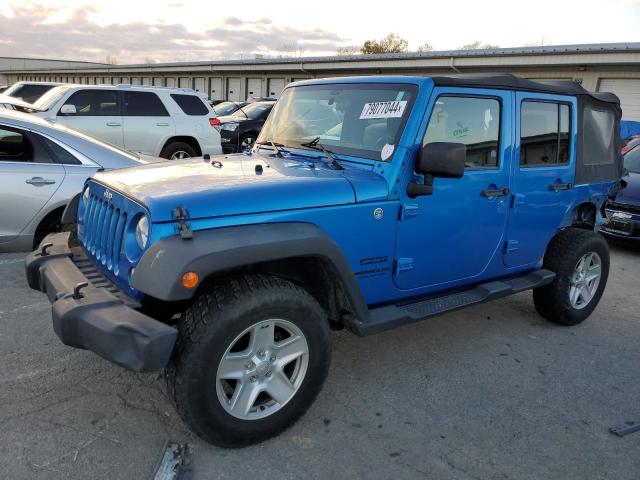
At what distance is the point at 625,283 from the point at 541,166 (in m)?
2.92

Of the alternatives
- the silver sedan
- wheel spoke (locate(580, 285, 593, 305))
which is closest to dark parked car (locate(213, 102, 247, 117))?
the silver sedan

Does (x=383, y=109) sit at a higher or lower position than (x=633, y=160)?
higher

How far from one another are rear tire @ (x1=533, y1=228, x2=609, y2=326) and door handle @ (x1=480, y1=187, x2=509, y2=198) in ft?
3.39

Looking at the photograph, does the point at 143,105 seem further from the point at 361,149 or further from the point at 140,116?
the point at 361,149

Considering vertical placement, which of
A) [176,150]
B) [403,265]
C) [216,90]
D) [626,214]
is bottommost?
[626,214]

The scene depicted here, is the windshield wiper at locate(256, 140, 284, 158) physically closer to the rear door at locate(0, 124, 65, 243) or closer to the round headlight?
the round headlight

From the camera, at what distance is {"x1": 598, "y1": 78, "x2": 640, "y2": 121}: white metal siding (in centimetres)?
1755

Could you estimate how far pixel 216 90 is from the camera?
129 ft

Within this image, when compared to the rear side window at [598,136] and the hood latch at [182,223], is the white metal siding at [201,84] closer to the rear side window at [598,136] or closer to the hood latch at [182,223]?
the rear side window at [598,136]

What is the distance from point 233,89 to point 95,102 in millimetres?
28191

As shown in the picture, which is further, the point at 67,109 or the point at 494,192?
the point at 67,109

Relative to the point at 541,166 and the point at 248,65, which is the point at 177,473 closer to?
the point at 541,166

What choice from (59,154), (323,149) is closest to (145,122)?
(59,154)

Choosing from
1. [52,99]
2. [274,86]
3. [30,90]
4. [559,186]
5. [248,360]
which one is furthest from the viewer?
[274,86]
